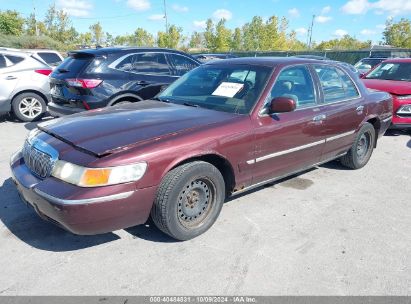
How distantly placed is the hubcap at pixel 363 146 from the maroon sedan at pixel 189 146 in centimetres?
56

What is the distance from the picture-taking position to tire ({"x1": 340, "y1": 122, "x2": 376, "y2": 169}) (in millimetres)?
5254

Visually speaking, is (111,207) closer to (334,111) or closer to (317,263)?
(317,263)

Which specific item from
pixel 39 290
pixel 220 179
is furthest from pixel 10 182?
pixel 220 179

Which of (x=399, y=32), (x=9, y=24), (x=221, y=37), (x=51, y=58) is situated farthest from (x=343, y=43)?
(x=51, y=58)

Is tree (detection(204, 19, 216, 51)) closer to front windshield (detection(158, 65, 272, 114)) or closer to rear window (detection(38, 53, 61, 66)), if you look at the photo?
rear window (detection(38, 53, 61, 66))

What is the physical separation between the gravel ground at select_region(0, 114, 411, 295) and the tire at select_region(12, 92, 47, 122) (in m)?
4.37

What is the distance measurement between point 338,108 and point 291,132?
1113 mm

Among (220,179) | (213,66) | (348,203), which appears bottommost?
(348,203)

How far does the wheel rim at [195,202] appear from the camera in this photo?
10.6 ft

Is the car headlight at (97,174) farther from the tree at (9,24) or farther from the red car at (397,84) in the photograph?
the tree at (9,24)

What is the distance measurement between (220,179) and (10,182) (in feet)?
9.51

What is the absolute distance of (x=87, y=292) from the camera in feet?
8.56

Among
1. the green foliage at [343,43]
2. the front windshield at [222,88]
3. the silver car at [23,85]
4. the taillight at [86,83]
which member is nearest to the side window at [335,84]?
the front windshield at [222,88]

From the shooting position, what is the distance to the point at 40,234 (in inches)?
133
